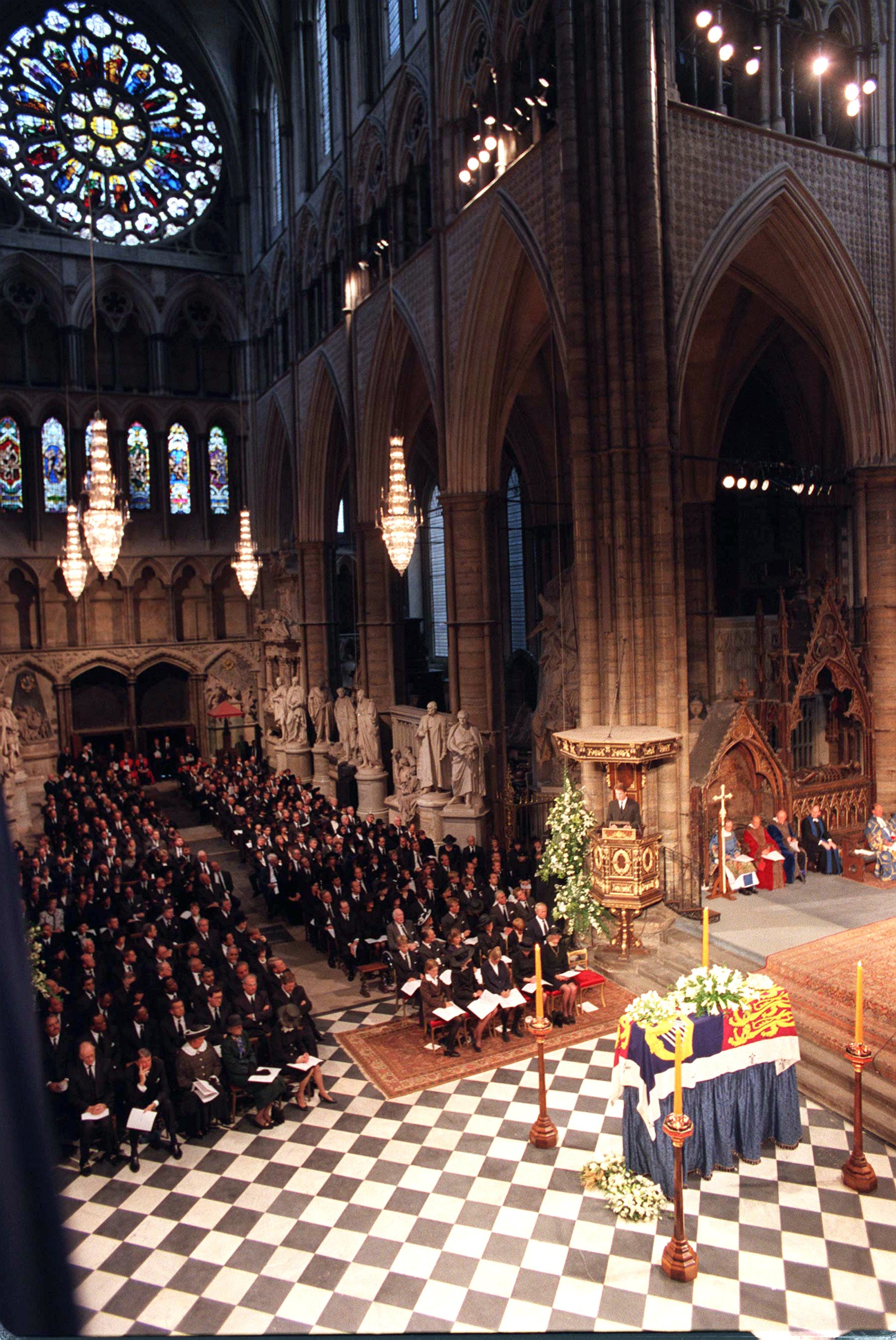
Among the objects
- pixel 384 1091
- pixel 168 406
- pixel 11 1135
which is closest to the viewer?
pixel 11 1135

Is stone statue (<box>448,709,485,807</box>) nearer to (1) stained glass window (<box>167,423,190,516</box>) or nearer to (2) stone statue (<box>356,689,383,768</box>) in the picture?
(2) stone statue (<box>356,689,383,768</box>)

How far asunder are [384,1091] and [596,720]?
5.89 meters

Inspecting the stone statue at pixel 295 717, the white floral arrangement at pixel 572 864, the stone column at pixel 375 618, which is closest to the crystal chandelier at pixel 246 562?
the stone column at pixel 375 618

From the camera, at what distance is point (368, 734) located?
73.8ft

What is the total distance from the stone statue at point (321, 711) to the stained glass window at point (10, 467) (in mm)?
10987

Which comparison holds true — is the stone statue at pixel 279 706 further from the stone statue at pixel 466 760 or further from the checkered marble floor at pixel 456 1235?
the checkered marble floor at pixel 456 1235

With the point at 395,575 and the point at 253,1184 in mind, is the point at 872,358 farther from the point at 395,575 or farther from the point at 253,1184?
the point at 253,1184

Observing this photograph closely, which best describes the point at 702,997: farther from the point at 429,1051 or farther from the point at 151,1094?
the point at 151,1094

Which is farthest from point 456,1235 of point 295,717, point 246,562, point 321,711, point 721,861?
point 295,717

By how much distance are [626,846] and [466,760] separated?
5.53m

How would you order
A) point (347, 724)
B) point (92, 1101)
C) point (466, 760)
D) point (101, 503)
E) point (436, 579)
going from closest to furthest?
1. point (92, 1101)
2. point (101, 503)
3. point (466, 760)
4. point (347, 724)
5. point (436, 579)

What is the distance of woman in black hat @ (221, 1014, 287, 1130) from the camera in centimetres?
902

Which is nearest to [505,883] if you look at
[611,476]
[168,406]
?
[611,476]

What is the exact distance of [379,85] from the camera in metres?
22.0
